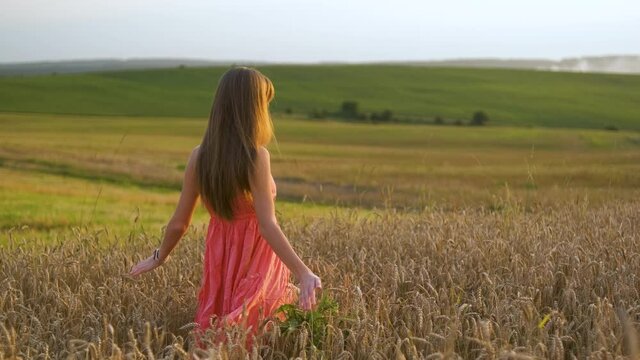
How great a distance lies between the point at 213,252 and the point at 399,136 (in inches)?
1582

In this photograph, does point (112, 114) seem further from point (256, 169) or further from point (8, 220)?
point (256, 169)

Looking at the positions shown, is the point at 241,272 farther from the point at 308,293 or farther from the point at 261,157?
the point at 261,157

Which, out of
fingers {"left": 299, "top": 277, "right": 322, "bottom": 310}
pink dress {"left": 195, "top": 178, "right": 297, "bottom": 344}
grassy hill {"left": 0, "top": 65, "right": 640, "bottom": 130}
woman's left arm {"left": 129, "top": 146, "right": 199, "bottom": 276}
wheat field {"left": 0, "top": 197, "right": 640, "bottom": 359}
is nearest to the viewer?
wheat field {"left": 0, "top": 197, "right": 640, "bottom": 359}

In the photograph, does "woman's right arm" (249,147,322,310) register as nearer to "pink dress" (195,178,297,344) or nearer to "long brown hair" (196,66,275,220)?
"long brown hair" (196,66,275,220)

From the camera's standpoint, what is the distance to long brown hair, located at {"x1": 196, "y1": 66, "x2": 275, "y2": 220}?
4.95 meters

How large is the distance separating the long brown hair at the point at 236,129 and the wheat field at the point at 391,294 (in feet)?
2.64

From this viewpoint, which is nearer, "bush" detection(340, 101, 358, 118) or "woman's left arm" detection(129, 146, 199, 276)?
"woman's left arm" detection(129, 146, 199, 276)

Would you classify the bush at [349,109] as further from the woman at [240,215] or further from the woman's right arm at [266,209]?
the woman's right arm at [266,209]

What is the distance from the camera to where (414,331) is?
16.4 ft

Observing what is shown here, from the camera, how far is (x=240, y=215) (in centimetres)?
523

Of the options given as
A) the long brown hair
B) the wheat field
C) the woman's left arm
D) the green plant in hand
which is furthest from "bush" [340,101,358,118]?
the green plant in hand

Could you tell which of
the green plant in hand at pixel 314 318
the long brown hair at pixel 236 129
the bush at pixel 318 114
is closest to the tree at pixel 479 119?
the bush at pixel 318 114

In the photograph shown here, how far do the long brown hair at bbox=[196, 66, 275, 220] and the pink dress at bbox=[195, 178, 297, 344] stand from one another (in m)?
0.19

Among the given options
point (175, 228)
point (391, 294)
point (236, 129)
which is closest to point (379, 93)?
point (391, 294)
